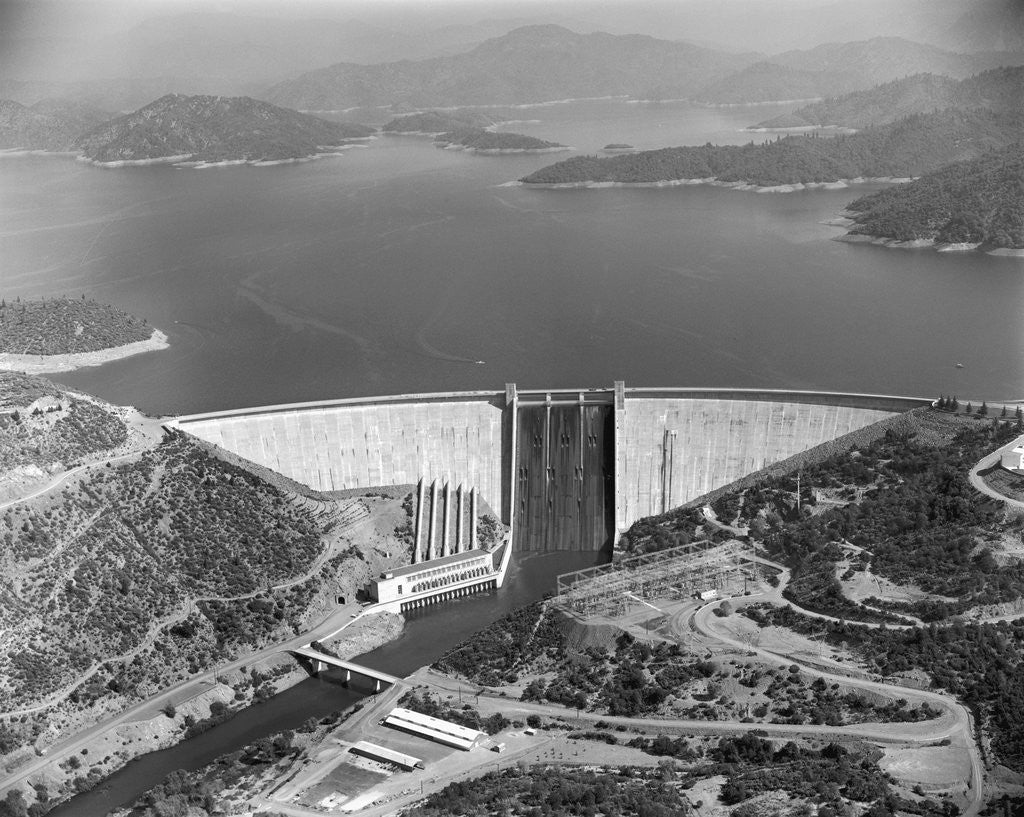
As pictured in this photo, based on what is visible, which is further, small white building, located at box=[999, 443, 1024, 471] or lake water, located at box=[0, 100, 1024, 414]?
lake water, located at box=[0, 100, 1024, 414]

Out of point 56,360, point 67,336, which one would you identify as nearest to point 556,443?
point 56,360

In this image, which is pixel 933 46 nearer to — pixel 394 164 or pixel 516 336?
pixel 394 164

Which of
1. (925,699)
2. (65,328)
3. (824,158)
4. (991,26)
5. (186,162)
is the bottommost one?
(925,699)

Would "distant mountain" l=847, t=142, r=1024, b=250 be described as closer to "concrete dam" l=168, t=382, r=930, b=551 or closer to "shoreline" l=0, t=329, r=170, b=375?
"concrete dam" l=168, t=382, r=930, b=551

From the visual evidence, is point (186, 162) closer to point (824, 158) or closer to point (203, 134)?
point (203, 134)

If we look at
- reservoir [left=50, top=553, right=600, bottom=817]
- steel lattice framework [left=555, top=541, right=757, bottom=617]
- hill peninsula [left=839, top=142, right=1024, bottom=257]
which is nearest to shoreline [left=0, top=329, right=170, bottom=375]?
reservoir [left=50, top=553, right=600, bottom=817]

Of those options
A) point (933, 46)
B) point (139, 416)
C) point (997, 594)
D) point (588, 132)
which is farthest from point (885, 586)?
point (588, 132)
